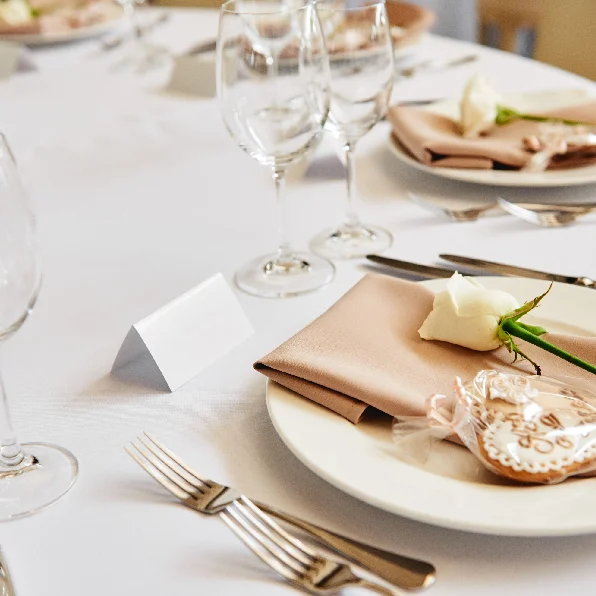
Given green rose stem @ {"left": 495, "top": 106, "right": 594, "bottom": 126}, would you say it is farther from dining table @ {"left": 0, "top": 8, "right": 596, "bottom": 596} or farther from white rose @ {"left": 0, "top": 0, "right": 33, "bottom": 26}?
white rose @ {"left": 0, "top": 0, "right": 33, "bottom": 26}

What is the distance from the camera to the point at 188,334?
2.44 feet

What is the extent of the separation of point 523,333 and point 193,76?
1.16 m

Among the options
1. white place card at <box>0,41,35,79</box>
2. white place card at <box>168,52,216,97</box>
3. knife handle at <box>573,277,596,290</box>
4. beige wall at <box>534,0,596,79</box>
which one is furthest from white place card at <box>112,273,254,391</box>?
beige wall at <box>534,0,596,79</box>

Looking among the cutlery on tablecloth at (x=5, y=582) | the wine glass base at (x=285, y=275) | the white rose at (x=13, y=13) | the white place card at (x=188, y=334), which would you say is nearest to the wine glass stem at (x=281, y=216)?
the wine glass base at (x=285, y=275)

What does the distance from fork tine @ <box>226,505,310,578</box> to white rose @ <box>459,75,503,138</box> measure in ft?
2.53

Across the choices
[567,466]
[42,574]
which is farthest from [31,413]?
[567,466]

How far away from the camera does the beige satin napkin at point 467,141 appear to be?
41.9 inches

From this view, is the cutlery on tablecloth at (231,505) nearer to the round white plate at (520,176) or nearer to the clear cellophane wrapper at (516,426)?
the clear cellophane wrapper at (516,426)

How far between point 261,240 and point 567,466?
58cm

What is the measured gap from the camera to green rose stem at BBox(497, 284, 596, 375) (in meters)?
0.64

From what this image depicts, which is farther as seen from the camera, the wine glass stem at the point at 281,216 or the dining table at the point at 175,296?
the wine glass stem at the point at 281,216

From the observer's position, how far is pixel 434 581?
486mm

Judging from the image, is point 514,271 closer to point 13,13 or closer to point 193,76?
point 193,76

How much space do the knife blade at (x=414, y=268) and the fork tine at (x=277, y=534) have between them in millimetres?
387
